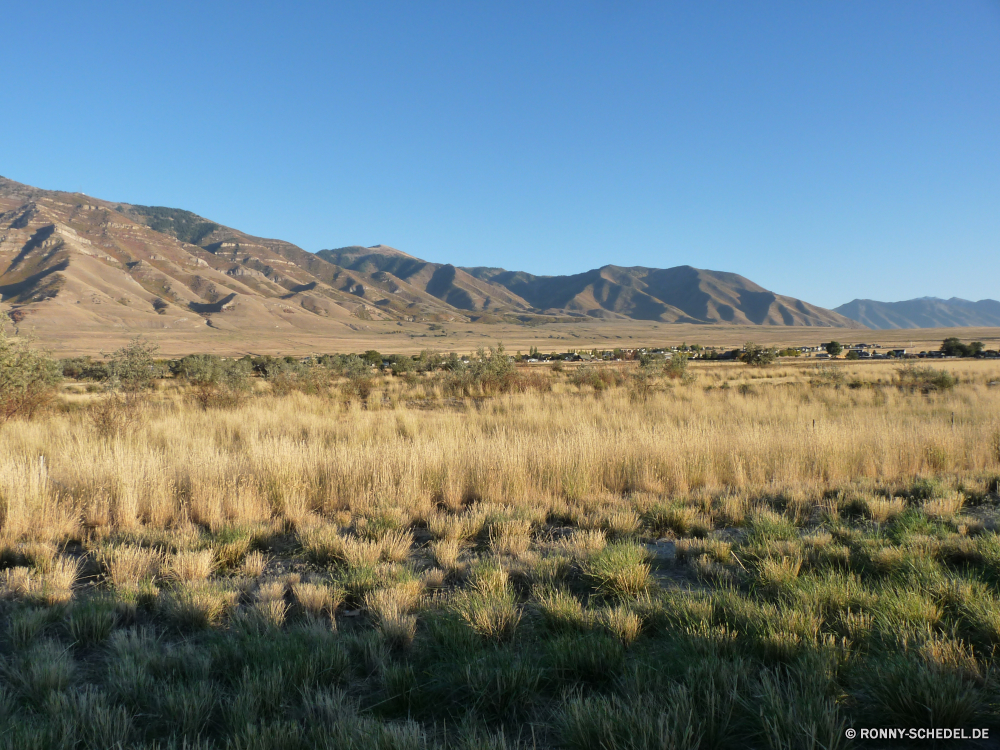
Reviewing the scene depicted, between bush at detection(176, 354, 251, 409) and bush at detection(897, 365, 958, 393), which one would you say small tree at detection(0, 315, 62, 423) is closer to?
bush at detection(176, 354, 251, 409)

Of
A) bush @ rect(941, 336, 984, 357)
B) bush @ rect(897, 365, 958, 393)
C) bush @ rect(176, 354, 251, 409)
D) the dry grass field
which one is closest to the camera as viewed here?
the dry grass field

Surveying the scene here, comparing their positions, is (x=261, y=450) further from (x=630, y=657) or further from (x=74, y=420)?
(x=74, y=420)

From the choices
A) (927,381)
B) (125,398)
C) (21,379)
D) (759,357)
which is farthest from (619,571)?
(759,357)

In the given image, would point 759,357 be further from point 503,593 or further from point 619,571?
point 503,593

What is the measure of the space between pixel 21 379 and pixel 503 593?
14586 mm

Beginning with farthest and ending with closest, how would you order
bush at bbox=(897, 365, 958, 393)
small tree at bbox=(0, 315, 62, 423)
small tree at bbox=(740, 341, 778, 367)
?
small tree at bbox=(740, 341, 778, 367) < bush at bbox=(897, 365, 958, 393) < small tree at bbox=(0, 315, 62, 423)

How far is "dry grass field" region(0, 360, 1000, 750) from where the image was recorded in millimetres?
2639

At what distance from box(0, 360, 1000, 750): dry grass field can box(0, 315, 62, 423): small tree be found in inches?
203

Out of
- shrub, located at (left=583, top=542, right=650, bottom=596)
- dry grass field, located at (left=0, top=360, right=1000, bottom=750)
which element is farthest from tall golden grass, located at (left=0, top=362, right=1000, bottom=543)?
shrub, located at (left=583, top=542, right=650, bottom=596)

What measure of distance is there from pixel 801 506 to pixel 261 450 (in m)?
7.44

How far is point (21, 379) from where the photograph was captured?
1282cm

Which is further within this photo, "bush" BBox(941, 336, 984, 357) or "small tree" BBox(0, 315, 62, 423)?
"bush" BBox(941, 336, 984, 357)

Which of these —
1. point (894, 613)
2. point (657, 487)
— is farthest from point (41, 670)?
point (657, 487)

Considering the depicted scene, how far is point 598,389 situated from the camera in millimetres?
22656
